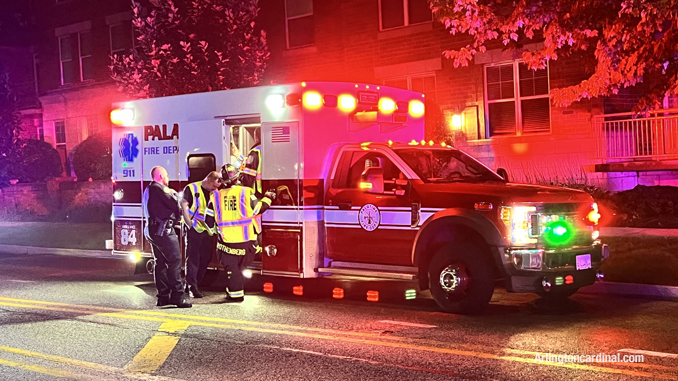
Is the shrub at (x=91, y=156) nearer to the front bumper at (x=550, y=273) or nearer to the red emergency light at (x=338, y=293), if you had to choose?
the red emergency light at (x=338, y=293)

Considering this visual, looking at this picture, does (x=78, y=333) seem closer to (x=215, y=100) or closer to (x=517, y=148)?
(x=215, y=100)

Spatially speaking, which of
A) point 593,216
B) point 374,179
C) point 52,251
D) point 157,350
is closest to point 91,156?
point 52,251

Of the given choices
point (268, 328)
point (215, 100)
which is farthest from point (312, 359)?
point (215, 100)

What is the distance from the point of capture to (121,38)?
27.9 meters

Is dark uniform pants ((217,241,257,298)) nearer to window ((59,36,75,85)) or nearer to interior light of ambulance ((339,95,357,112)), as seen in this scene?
interior light of ambulance ((339,95,357,112))

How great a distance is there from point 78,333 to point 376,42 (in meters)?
14.5

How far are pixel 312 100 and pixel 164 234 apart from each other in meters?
2.51

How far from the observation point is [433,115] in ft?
61.3

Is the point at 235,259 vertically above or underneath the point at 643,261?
above

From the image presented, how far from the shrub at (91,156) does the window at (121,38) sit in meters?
4.30

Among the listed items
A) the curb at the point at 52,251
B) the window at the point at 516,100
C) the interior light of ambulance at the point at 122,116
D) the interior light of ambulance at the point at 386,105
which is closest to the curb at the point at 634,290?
the interior light of ambulance at the point at 386,105

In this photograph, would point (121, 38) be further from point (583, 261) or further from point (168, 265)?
point (583, 261)

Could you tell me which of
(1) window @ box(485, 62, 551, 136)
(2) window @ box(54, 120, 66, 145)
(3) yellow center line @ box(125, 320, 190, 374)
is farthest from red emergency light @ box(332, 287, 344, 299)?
(2) window @ box(54, 120, 66, 145)

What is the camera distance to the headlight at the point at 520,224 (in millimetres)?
8359
